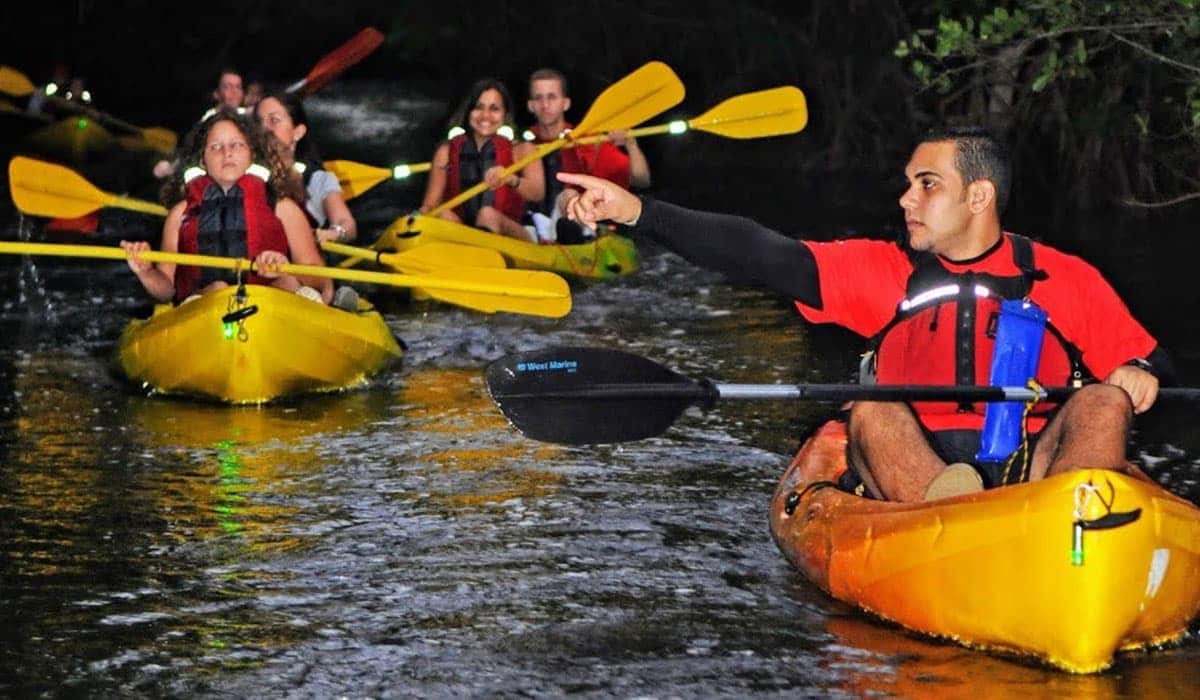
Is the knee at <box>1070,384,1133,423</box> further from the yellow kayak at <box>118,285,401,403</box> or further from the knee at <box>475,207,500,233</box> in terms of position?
the knee at <box>475,207,500,233</box>

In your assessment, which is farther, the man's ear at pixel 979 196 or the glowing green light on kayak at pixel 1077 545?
the man's ear at pixel 979 196

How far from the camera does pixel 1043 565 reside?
4.44m

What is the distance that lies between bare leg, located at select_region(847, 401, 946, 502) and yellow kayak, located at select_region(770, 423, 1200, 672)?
0.08 m

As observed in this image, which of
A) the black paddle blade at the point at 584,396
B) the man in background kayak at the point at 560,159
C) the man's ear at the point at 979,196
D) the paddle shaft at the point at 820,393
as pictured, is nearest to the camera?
the paddle shaft at the point at 820,393

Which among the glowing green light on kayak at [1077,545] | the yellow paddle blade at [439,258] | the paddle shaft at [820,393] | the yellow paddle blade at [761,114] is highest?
the yellow paddle blade at [761,114]

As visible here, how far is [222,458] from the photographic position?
7035 mm

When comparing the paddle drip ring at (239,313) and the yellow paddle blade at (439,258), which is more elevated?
the yellow paddle blade at (439,258)

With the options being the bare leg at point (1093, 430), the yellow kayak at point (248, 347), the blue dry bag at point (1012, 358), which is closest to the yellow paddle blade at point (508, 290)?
the yellow kayak at point (248, 347)

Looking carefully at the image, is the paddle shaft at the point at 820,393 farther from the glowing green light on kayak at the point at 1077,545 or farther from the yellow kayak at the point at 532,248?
the yellow kayak at the point at 532,248

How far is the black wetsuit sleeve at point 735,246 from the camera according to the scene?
509cm

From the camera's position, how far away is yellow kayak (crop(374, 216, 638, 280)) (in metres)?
10.2

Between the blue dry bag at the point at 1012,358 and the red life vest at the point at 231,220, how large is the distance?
11.9ft

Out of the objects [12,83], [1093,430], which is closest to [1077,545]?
[1093,430]

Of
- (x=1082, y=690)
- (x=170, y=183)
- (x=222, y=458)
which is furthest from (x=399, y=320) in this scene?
(x=1082, y=690)
